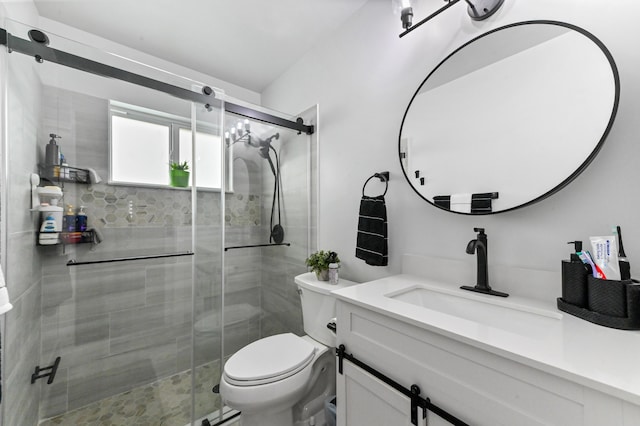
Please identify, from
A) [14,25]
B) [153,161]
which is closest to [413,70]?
[153,161]

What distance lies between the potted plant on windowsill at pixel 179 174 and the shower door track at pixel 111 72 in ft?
1.42

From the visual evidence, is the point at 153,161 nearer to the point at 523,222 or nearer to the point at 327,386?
the point at 327,386

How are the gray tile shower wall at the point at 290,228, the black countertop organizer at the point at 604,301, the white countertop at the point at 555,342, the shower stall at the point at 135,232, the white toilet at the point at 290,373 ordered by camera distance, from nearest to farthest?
1. the white countertop at the point at 555,342
2. the black countertop organizer at the point at 604,301
3. the white toilet at the point at 290,373
4. the shower stall at the point at 135,232
5. the gray tile shower wall at the point at 290,228

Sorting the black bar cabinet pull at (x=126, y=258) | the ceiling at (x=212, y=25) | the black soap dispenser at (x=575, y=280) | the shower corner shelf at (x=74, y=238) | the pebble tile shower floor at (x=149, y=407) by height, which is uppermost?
the ceiling at (x=212, y=25)

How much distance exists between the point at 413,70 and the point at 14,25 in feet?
6.21

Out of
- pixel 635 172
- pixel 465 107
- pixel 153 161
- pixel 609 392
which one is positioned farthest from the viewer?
pixel 153 161

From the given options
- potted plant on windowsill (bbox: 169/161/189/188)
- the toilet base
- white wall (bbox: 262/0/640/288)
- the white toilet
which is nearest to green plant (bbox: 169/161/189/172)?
potted plant on windowsill (bbox: 169/161/189/188)

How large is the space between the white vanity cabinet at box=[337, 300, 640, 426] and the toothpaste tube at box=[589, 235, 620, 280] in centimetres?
25

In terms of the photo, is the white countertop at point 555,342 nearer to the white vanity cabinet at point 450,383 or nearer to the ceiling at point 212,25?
the white vanity cabinet at point 450,383

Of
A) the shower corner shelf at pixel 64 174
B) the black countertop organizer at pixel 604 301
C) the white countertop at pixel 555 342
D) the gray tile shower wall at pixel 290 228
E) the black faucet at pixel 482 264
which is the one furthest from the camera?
the gray tile shower wall at pixel 290 228

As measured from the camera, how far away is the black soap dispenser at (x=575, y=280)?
75 centimetres

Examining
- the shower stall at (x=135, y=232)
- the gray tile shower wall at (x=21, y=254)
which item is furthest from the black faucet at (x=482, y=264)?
the gray tile shower wall at (x=21, y=254)

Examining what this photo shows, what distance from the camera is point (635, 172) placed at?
758mm

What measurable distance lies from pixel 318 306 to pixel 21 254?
4.84 ft
